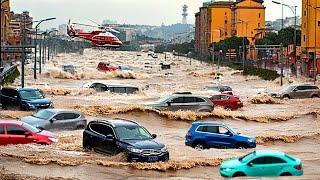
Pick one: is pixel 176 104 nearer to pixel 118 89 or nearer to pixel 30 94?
pixel 30 94

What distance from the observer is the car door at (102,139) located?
23538mm

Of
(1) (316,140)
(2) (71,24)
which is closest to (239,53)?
(2) (71,24)

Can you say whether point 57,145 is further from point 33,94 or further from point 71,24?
point 71,24

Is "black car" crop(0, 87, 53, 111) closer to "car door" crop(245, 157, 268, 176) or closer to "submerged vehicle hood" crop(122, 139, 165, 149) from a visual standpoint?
"submerged vehicle hood" crop(122, 139, 165, 149)

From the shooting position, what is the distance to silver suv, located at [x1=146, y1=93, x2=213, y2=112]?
40062 mm

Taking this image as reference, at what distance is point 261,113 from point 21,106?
14505 mm

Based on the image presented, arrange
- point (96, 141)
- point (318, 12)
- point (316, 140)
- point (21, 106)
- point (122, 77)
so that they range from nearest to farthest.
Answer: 1. point (96, 141)
2. point (316, 140)
3. point (21, 106)
4. point (318, 12)
5. point (122, 77)

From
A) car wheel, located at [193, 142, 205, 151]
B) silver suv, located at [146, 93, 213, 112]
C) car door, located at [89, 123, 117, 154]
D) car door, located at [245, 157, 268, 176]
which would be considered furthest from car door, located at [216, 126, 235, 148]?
silver suv, located at [146, 93, 213, 112]

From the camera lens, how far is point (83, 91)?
58.1 metres

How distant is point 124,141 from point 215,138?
5323 mm

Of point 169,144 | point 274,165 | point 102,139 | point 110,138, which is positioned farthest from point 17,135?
point 274,165

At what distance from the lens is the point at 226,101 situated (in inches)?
1807

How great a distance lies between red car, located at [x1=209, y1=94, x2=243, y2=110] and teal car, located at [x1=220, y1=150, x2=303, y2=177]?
2471 cm

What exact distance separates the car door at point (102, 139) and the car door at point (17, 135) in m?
2.37
